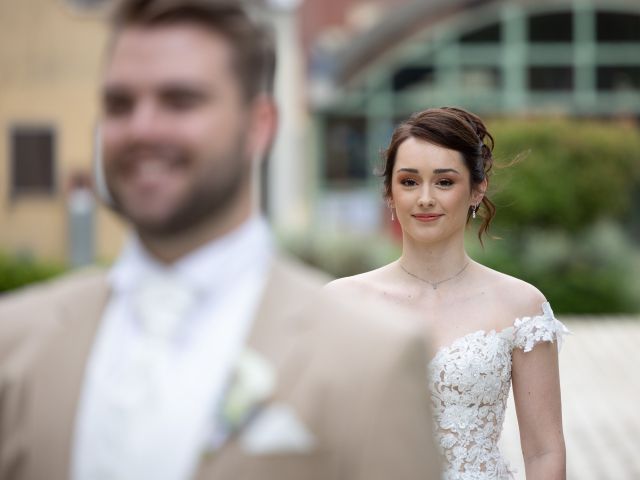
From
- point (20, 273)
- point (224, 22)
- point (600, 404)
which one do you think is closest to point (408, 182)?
point (224, 22)

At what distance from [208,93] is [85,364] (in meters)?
0.44

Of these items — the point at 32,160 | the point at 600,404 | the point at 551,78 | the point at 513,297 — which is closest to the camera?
the point at 513,297

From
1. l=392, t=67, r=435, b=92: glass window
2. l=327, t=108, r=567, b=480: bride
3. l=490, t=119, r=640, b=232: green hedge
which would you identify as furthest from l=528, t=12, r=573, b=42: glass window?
l=327, t=108, r=567, b=480: bride

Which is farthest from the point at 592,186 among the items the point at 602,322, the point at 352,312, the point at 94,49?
the point at 352,312

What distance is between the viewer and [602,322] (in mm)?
16516

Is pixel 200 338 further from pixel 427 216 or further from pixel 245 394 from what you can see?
pixel 427 216

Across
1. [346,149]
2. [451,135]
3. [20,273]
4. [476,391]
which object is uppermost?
[346,149]

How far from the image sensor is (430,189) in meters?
3.56

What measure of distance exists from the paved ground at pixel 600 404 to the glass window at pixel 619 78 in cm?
812

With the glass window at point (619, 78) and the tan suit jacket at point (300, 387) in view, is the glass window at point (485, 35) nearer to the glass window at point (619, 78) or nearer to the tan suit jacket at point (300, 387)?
the glass window at point (619, 78)

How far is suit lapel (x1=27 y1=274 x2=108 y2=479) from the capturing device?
1771 millimetres

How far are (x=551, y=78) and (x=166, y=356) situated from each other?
22783mm

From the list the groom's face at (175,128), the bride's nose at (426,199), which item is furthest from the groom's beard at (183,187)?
the bride's nose at (426,199)

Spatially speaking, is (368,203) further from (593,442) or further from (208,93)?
(208,93)
